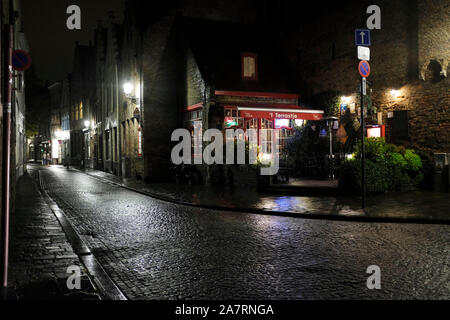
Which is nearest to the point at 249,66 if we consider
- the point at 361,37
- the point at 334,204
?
the point at 361,37

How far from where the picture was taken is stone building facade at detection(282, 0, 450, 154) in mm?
15078

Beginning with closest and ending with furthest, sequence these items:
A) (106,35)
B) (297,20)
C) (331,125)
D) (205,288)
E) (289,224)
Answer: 1. (205,288)
2. (289,224)
3. (331,125)
4. (297,20)
5. (106,35)

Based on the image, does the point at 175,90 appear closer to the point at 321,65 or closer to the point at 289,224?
the point at 321,65

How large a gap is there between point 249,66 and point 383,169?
34.3 ft

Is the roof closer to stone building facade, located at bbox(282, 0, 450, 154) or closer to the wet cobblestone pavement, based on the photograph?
stone building facade, located at bbox(282, 0, 450, 154)

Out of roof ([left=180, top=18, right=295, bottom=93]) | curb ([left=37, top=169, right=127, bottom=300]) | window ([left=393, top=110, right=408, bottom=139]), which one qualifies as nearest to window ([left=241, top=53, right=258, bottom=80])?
roof ([left=180, top=18, right=295, bottom=93])

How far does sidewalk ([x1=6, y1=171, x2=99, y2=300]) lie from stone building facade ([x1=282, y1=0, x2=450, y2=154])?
13007 mm

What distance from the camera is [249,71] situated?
21.9 m

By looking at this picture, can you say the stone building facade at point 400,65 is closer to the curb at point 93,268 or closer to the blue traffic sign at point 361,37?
the blue traffic sign at point 361,37

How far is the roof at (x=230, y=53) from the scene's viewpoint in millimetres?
20844

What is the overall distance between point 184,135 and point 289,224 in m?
14.4

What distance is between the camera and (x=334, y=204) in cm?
1184

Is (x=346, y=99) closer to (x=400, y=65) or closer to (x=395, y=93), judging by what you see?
(x=395, y=93)

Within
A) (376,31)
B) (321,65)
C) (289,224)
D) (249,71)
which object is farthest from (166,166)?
(289,224)
